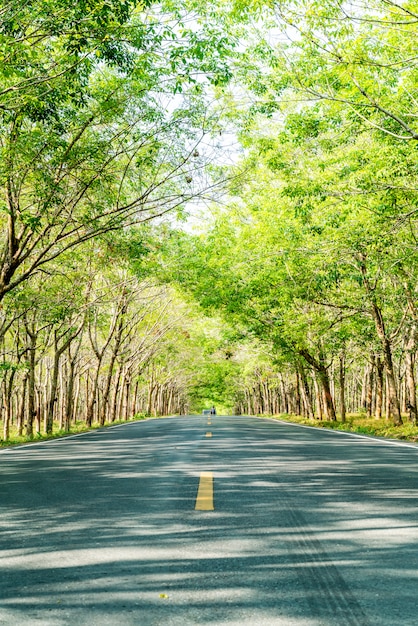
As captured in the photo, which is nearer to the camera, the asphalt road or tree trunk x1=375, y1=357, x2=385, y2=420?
the asphalt road

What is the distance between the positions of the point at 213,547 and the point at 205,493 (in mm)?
2020

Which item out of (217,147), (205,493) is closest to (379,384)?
(217,147)

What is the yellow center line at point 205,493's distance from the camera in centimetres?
530

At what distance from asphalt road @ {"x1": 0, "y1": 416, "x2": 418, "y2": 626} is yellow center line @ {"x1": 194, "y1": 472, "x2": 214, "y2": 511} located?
8 centimetres

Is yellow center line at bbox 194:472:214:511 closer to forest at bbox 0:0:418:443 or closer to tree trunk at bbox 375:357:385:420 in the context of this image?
forest at bbox 0:0:418:443

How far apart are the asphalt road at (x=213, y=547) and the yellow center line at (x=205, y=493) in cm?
8

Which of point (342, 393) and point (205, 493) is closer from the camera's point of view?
point (205, 493)

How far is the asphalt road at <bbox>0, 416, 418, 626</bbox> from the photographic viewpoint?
2.89 metres

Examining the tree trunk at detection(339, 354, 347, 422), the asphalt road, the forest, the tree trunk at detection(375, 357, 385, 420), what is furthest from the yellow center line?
the tree trunk at detection(339, 354, 347, 422)

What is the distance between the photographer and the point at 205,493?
600 centimetres

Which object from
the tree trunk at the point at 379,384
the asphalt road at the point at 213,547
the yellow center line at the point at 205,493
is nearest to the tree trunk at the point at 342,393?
the tree trunk at the point at 379,384

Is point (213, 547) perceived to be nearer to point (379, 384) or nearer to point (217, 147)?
point (217, 147)

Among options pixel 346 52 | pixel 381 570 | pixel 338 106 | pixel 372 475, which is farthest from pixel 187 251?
pixel 381 570

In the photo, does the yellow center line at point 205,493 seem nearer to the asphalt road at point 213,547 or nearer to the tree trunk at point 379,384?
the asphalt road at point 213,547
